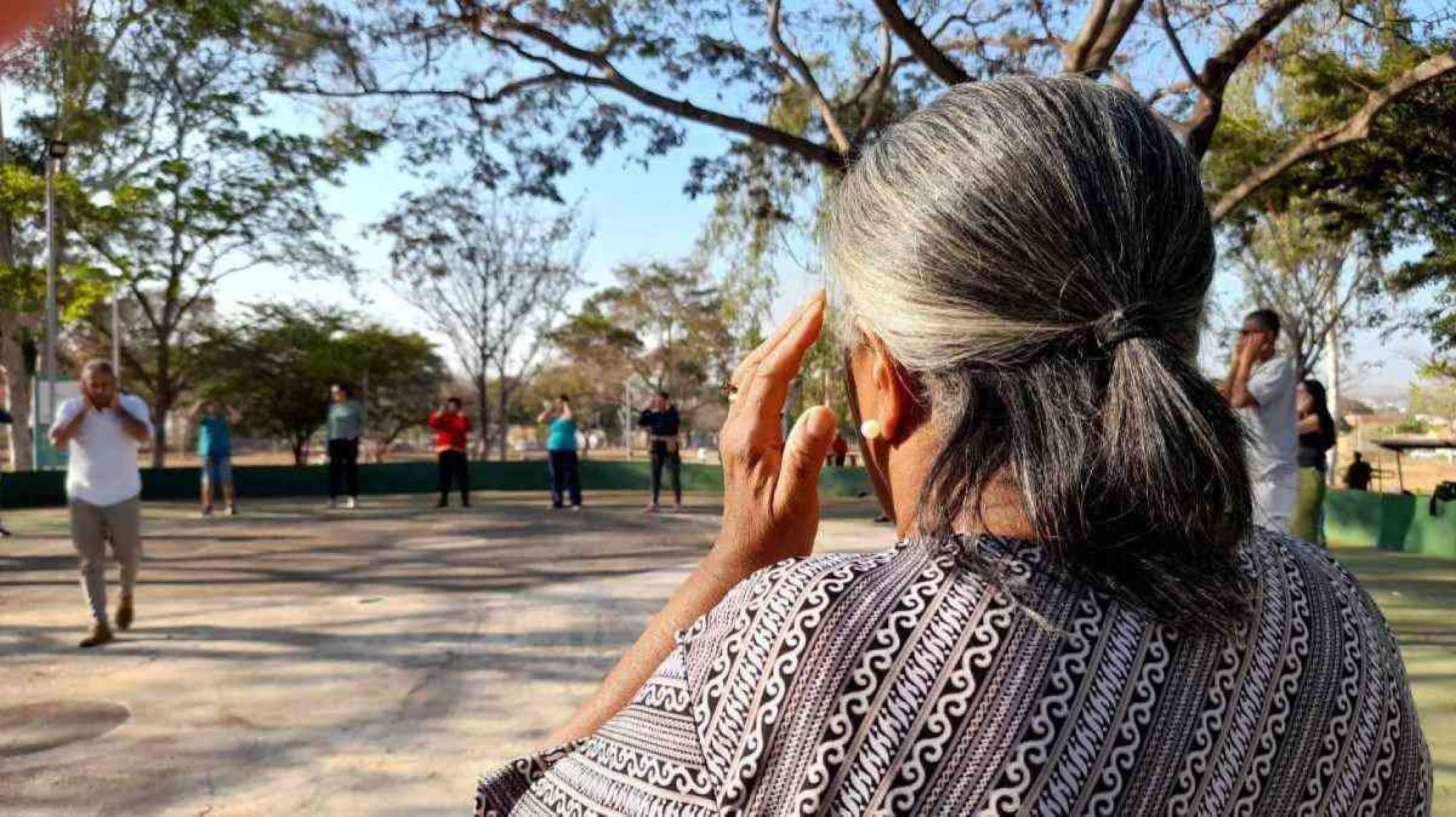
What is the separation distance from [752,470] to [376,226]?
24.6 m

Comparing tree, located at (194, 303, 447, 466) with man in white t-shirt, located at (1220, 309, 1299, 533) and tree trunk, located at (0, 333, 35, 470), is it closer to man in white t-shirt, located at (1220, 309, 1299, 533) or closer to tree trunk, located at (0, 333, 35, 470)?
tree trunk, located at (0, 333, 35, 470)

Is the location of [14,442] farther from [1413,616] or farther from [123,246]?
[1413,616]

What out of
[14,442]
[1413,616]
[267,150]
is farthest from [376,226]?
[1413,616]

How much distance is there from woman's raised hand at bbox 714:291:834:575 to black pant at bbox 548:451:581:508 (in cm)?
1399

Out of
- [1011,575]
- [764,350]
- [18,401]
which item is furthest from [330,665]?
[18,401]

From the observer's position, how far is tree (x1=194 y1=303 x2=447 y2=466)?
25.6 m

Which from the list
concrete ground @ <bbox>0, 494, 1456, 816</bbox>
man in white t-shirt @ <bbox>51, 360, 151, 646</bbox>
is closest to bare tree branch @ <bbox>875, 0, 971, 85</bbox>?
concrete ground @ <bbox>0, 494, 1456, 816</bbox>

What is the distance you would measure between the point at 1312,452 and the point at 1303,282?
21.1 metres

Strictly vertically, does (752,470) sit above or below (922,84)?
below

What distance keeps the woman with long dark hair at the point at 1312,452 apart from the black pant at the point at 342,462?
1191 cm

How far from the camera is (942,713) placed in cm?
75

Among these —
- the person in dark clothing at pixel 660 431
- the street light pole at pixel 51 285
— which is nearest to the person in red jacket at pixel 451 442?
the person in dark clothing at pixel 660 431

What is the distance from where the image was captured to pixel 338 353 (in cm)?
Result: 2650

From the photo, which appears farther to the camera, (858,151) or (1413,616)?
(1413,616)
